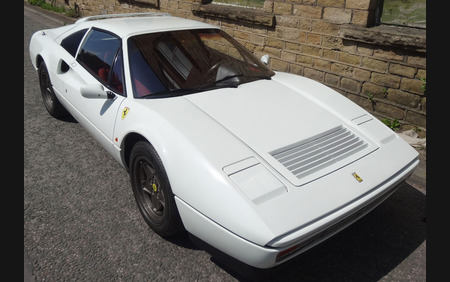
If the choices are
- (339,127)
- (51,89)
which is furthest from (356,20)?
(51,89)

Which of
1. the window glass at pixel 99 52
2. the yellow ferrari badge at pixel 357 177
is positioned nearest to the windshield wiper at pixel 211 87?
the window glass at pixel 99 52

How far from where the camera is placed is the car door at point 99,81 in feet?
9.54

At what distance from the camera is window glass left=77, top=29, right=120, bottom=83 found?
312 cm

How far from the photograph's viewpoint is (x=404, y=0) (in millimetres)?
4035

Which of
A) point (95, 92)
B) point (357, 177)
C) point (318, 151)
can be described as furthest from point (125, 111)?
point (357, 177)

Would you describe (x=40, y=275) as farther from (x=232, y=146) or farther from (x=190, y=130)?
(x=232, y=146)

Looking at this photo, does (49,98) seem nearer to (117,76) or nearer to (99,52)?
(99,52)

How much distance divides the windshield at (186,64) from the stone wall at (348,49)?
1598mm

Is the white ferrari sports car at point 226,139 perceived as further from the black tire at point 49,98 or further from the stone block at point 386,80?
the stone block at point 386,80

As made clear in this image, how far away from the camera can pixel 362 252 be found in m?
2.45

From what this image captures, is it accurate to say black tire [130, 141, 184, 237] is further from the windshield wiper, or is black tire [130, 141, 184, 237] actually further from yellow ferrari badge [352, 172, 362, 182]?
yellow ferrari badge [352, 172, 362, 182]

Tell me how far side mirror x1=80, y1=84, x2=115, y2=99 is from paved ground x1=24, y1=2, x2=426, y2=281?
0.81 metres

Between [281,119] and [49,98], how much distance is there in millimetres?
3156

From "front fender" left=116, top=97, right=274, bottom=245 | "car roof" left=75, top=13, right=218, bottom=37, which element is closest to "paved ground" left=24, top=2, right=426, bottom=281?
"front fender" left=116, top=97, right=274, bottom=245
